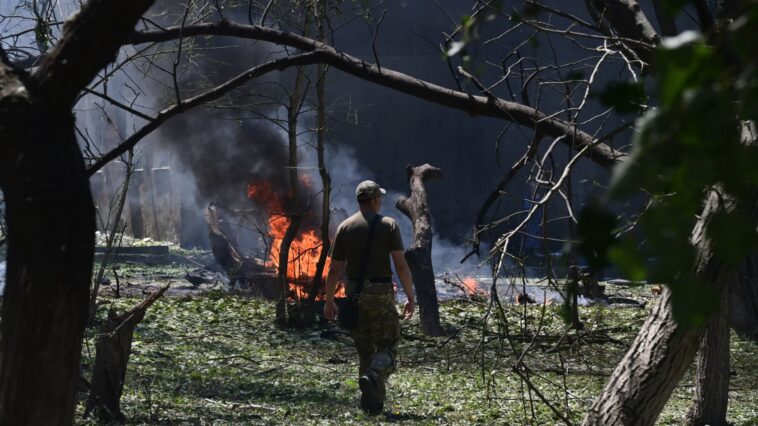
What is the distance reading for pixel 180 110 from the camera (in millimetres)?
5660

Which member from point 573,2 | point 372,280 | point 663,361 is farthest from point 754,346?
point 573,2

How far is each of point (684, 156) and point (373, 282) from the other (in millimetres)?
6787

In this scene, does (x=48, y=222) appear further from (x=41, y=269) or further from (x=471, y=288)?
(x=471, y=288)

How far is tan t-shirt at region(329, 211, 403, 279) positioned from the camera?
25.9ft

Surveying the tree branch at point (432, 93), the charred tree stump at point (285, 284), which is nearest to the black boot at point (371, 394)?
the tree branch at point (432, 93)

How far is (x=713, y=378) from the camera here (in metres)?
7.97

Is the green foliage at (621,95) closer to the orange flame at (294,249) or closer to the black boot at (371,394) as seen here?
the black boot at (371,394)

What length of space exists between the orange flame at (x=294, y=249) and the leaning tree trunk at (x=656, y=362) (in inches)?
337

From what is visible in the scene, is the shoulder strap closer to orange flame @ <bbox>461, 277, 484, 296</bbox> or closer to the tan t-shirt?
the tan t-shirt

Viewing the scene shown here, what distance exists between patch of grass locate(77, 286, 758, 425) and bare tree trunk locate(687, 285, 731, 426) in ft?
1.09

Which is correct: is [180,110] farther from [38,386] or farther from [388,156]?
[388,156]

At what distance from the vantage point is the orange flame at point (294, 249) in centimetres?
1378

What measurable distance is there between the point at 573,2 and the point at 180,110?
2189 cm

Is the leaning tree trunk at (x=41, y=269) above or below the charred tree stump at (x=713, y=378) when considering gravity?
above
